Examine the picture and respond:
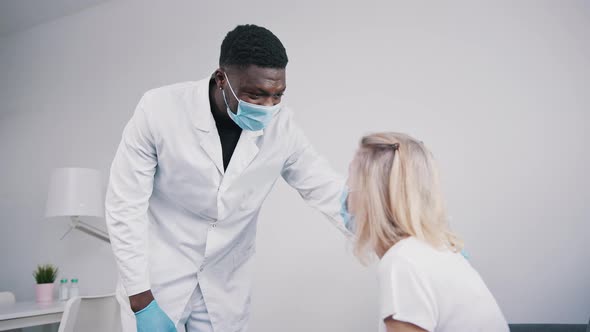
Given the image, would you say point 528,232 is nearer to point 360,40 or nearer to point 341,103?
point 341,103

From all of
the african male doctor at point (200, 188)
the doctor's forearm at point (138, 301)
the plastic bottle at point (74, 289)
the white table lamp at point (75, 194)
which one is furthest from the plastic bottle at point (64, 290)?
the doctor's forearm at point (138, 301)

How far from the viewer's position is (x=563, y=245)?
6.06ft

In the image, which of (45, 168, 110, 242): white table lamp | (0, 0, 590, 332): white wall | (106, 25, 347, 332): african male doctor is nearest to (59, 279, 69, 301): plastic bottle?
(0, 0, 590, 332): white wall

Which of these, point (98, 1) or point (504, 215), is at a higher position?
point (98, 1)

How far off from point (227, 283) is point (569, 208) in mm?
1308

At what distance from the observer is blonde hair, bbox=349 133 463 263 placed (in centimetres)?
97

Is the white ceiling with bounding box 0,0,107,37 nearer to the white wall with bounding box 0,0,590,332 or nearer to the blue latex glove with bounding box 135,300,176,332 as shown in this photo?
the white wall with bounding box 0,0,590,332

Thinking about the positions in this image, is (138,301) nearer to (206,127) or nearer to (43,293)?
(206,127)

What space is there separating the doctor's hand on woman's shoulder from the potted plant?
1.72 meters

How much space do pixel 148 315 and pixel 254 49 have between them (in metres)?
0.72

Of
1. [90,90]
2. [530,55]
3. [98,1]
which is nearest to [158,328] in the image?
[530,55]

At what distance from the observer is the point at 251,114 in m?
1.33

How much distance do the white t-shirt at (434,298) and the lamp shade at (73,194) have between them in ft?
6.98

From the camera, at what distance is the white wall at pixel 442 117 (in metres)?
1.87
